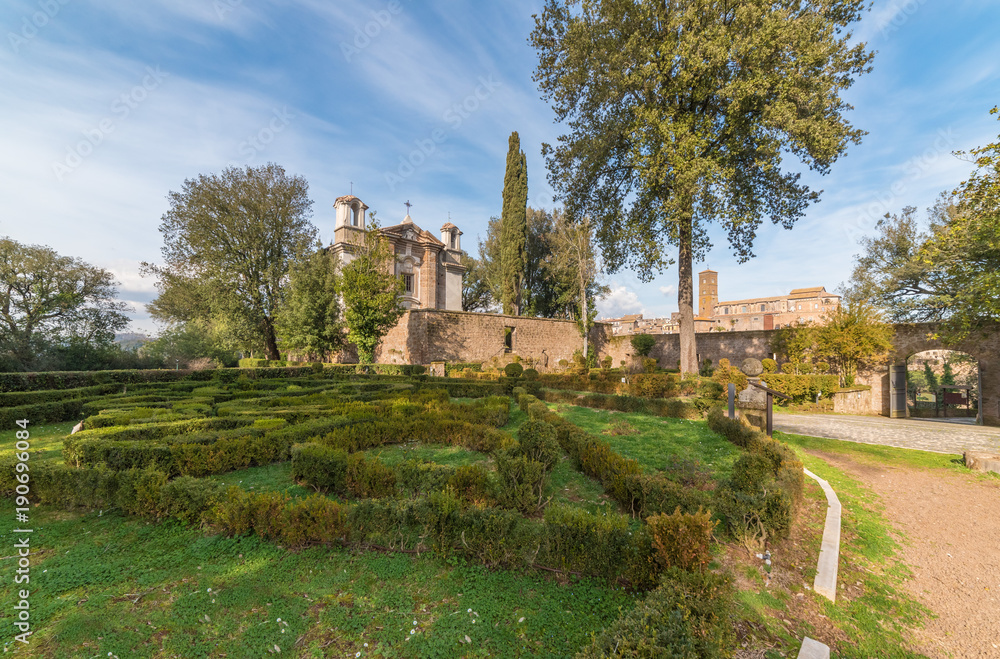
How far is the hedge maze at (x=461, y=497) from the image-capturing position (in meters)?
2.76

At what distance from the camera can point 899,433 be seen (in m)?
10.4

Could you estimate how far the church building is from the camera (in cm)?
3047

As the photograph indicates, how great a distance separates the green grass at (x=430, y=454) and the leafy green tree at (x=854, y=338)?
59.8 feet

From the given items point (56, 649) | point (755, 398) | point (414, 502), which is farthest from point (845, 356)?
point (56, 649)

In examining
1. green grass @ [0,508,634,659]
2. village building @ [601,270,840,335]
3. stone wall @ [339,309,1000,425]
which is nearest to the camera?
green grass @ [0,508,634,659]

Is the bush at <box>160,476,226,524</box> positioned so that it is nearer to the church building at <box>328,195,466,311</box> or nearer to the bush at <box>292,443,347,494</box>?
the bush at <box>292,443,347,494</box>

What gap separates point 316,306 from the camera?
76.0 ft

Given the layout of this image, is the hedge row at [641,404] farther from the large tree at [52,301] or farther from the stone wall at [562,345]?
the large tree at [52,301]

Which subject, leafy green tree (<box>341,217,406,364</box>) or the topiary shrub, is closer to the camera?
the topiary shrub

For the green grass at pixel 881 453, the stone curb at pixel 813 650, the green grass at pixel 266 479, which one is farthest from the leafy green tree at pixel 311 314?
the stone curb at pixel 813 650

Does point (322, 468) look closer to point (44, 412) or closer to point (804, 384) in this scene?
point (44, 412)

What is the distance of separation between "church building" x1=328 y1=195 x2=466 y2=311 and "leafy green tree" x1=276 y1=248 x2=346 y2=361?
458 centimetres

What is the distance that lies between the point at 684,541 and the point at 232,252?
2982 cm

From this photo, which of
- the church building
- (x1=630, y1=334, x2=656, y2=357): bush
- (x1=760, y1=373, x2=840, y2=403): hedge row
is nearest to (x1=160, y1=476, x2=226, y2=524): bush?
(x1=760, y1=373, x2=840, y2=403): hedge row
